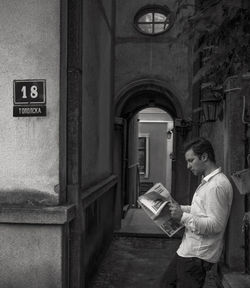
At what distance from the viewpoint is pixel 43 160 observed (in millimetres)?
4938

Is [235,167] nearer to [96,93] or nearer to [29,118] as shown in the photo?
[29,118]

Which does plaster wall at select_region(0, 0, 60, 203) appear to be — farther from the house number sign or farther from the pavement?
the pavement

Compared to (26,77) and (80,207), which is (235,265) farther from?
(26,77)

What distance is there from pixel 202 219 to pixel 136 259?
5.39m

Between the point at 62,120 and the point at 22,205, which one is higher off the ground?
the point at 62,120

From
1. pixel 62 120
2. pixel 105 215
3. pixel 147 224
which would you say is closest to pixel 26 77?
pixel 62 120

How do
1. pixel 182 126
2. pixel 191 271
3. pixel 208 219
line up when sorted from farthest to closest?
1. pixel 182 126
2. pixel 191 271
3. pixel 208 219

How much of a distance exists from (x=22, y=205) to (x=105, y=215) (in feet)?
13.5

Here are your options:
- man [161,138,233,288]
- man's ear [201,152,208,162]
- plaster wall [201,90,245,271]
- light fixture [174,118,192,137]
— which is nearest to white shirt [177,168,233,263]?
man [161,138,233,288]

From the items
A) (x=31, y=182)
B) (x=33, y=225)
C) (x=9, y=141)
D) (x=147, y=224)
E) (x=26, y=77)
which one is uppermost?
(x=26, y=77)

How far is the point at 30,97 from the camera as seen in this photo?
488 centimetres

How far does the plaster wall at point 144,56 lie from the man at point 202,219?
7.54 m

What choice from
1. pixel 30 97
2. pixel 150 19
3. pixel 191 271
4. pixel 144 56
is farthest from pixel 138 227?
pixel 191 271

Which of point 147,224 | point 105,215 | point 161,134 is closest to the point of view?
point 105,215
